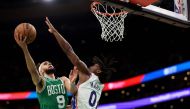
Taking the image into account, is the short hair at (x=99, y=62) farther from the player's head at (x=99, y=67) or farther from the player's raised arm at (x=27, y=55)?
the player's raised arm at (x=27, y=55)

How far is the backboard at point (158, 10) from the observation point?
4855 mm

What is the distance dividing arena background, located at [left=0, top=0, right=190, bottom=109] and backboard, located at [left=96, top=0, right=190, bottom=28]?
7.36m

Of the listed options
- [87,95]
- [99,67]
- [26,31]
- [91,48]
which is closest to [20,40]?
[26,31]

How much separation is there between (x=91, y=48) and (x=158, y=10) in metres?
8.72

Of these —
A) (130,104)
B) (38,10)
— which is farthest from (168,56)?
(38,10)

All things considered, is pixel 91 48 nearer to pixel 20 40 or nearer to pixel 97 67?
pixel 97 67

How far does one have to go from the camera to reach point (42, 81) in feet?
14.8

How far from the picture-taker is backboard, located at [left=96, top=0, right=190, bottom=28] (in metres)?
4.86

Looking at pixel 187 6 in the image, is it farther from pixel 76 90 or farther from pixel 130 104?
pixel 130 104

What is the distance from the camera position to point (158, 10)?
518 centimetres

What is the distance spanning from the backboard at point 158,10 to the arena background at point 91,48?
736 cm

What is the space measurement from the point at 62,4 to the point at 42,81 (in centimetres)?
837

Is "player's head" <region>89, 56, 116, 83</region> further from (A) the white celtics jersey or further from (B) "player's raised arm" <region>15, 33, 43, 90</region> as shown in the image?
(B) "player's raised arm" <region>15, 33, 43, 90</region>

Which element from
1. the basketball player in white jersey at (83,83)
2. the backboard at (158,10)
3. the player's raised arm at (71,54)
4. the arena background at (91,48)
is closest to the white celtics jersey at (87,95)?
the basketball player in white jersey at (83,83)
